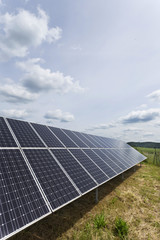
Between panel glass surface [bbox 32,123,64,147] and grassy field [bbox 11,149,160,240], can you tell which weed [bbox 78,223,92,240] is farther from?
panel glass surface [bbox 32,123,64,147]

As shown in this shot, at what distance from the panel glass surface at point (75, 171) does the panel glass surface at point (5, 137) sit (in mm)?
2840

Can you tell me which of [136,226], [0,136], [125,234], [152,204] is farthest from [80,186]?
[152,204]

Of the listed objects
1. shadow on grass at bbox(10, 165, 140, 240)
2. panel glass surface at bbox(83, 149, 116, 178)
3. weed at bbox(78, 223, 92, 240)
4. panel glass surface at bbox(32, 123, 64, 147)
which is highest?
panel glass surface at bbox(32, 123, 64, 147)

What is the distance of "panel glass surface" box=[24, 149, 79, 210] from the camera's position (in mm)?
5555

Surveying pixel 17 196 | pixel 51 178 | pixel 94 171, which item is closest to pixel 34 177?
pixel 51 178

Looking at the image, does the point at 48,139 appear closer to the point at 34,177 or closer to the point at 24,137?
the point at 24,137

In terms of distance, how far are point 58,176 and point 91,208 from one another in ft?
14.5

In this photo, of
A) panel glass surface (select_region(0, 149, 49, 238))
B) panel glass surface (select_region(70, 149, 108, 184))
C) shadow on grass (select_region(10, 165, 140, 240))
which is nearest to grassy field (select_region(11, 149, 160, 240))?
shadow on grass (select_region(10, 165, 140, 240))

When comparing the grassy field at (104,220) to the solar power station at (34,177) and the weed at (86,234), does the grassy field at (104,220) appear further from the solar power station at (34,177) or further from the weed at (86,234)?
the solar power station at (34,177)

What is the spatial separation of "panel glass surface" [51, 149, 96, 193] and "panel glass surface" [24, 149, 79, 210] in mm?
561

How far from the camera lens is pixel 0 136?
702 centimetres

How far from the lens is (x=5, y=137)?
7215mm

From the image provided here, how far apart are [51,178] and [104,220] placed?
4.68 metres

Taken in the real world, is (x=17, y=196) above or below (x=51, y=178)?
below
